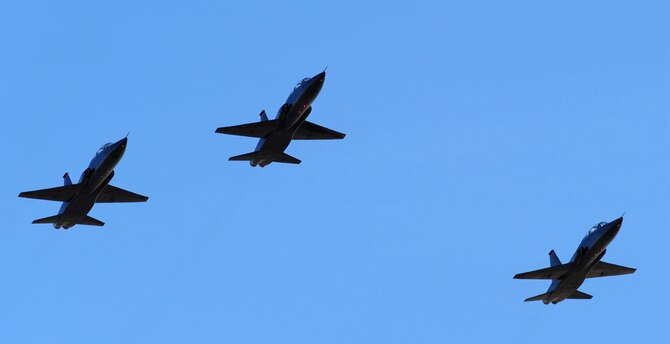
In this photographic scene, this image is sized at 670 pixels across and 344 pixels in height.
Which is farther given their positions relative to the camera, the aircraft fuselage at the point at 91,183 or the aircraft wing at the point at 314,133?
the aircraft wing at the point at 314,133

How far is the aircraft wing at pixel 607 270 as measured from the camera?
10869 centimetres

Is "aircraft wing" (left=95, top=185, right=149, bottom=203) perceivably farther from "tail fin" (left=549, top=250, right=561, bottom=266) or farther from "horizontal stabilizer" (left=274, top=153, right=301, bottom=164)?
"tail fin" (left=549, top=250, right=561, bottom=266)

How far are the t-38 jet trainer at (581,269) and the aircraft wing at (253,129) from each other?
26279 millimetres

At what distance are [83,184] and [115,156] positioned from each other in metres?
6.84

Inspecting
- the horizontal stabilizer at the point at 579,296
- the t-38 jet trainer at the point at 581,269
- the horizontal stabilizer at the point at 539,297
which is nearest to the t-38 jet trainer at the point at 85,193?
the horizontal stabilizer at the point at 539,297

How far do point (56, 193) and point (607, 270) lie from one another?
5087 cm

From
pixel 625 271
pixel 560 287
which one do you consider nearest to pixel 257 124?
pixel 560 287

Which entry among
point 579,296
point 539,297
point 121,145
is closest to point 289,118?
point 121,145

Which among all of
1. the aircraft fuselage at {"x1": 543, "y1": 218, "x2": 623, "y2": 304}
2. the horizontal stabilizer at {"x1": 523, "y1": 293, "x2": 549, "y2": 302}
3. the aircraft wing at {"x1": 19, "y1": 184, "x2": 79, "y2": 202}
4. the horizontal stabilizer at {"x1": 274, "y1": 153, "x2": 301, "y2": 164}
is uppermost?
the horizontal stabilizer at {"x1": 274, "y1": 153, "x2": 301, "y2": 164}

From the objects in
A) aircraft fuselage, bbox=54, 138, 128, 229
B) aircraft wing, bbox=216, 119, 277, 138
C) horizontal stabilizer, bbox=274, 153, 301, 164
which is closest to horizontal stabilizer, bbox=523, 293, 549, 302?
horizontal stabilizer, bbox=274, 153, 301, 164

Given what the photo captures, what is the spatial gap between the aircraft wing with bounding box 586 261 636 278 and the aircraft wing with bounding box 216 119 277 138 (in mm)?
32661

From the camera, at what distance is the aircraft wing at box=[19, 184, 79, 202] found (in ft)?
326

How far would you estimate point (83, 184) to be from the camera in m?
97.3

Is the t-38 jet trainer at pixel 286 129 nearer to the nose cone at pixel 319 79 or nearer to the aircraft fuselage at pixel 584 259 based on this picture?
the nose cone at pixel 319 79
